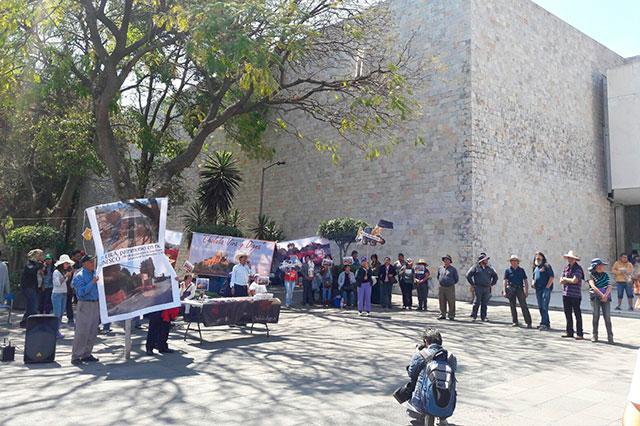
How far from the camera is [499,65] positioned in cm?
1958

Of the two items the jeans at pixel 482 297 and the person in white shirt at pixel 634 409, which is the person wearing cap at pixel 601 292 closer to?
the jeans at pixel 482 297

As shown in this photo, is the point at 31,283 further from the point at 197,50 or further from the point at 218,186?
the point at 218,186

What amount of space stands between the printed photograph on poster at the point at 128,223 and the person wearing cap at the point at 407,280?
29.5 feet

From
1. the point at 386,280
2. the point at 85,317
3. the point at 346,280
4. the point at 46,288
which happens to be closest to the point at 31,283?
the point at 46,288

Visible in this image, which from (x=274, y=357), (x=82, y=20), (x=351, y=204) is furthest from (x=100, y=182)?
(x=274, y=357)

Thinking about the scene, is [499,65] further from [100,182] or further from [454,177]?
[100,182]

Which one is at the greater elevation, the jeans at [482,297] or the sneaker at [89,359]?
the jeans at [482,297]

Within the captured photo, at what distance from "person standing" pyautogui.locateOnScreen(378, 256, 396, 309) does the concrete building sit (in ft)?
12.3

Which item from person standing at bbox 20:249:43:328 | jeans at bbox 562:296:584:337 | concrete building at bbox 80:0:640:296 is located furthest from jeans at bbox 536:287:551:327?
person standing at bbox 20:249:43:328

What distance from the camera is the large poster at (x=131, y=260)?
7480mm

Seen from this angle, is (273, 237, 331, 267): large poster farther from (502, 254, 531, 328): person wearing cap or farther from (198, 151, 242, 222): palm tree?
(198, 151, 242, 222): palm tree

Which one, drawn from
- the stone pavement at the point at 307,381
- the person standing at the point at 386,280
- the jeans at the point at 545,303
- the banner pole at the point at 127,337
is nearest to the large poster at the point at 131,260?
the banner pole at the point at 127,337

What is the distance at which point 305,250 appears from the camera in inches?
680

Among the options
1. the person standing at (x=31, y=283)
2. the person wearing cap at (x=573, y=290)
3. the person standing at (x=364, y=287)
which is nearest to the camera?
the person wearing cap at (x=573, y=290)
